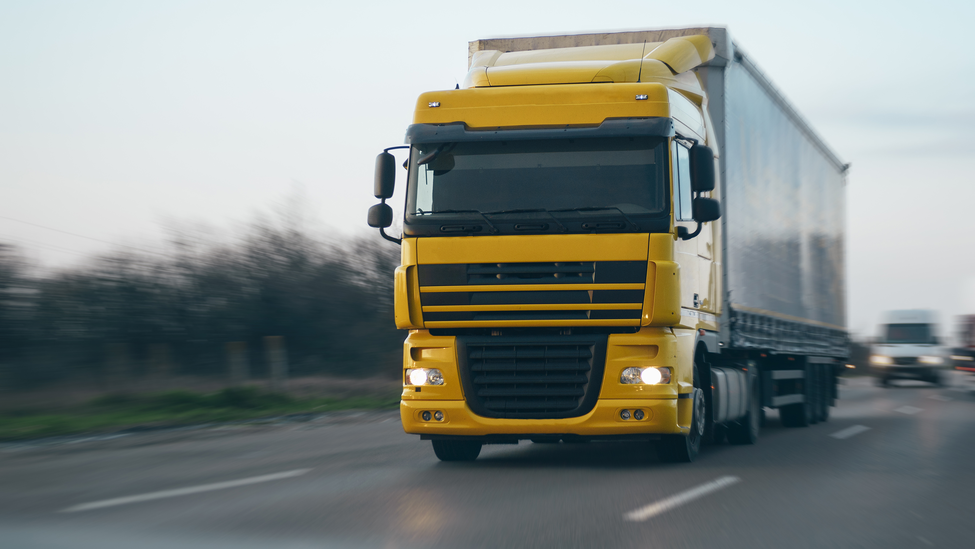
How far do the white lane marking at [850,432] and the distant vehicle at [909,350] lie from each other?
72.1ft

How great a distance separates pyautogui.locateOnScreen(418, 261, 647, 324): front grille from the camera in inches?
337

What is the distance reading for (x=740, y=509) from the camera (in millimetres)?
6871

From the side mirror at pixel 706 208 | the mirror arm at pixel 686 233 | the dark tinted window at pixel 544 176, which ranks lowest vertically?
the mirror arm at pixel 686 233

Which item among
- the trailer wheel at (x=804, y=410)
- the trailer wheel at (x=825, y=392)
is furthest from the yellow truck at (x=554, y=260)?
the trailer wheel at (x=825, y=392)

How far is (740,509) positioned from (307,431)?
8729mm

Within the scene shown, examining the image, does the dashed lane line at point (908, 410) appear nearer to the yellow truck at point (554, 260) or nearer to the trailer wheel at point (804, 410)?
the trailer wheel at point (804, 410)

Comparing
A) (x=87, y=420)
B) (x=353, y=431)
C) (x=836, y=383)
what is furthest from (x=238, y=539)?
(x=836, y=383)

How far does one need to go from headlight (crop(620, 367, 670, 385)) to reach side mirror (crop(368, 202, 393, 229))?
8.32 feet

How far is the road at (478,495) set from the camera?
587 cm

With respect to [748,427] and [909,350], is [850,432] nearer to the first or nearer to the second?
[748,427]

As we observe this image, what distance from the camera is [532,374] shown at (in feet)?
28.8

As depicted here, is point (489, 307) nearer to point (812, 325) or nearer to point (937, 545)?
point (937, 545)

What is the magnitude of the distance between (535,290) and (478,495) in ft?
6.40

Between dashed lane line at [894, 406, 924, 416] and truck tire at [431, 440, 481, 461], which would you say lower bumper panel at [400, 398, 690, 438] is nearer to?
truck tire at [431, 440, 481, 461]
